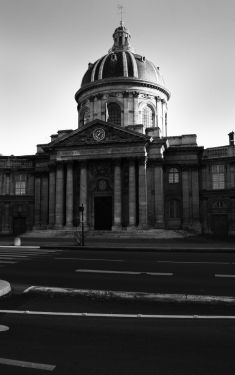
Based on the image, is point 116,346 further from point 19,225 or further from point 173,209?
point 19,225

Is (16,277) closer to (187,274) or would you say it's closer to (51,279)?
(51,279)

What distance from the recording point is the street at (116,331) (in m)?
5.39

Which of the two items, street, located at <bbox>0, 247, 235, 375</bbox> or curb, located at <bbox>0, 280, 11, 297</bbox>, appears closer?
street, located at <bbox>0, 247, 235, 375</bbox>

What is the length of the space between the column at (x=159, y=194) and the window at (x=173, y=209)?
232 cm

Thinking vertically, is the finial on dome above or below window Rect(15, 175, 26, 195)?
above

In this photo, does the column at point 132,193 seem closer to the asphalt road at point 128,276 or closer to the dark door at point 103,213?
the dark door at point 103,213

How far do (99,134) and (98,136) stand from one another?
0.27m

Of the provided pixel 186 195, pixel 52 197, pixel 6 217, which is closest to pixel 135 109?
pixel 186 195

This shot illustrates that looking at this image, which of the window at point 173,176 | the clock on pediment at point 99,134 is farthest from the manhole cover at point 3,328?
the window at point 173,176

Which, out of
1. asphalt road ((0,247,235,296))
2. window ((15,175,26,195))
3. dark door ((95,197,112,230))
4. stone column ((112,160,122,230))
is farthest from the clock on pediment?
asphalt road ((0,247,235,296))

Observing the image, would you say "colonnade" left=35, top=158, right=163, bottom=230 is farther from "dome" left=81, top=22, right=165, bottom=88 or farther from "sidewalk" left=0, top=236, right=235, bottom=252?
"dome" left=81, top=22, right=165, bottom=88

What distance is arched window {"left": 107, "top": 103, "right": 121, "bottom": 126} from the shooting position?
55.2 m

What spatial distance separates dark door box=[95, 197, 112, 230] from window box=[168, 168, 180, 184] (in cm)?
783

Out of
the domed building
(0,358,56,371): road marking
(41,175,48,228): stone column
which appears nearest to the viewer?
(0,358,56,371): road marking
